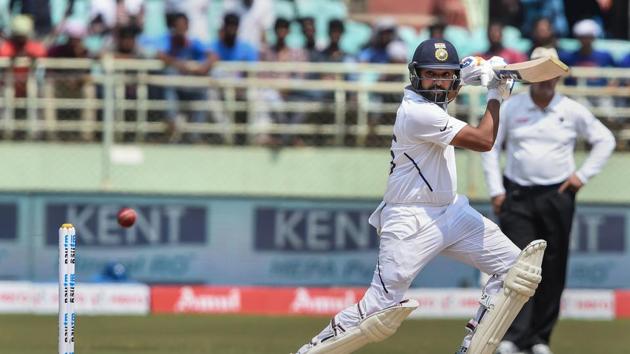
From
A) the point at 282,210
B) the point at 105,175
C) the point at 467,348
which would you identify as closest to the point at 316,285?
the point at 282,210

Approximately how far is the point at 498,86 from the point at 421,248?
907mm

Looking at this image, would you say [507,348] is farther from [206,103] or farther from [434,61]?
[206,103]

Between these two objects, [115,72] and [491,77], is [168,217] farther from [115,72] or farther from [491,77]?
[491,77]

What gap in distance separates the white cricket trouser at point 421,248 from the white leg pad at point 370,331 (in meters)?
0.04

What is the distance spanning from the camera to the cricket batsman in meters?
6.76

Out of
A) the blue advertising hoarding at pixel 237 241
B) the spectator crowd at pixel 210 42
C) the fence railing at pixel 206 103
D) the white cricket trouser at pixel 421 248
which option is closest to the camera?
the white cricket trouser at pixel 421 248

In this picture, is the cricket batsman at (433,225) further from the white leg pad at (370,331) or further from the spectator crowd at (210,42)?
the spectator crowd at (210,42)

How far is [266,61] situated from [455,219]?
22.9 ft

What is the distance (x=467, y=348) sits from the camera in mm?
7000

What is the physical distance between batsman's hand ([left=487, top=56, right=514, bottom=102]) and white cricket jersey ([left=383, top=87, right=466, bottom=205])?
21 centimetres

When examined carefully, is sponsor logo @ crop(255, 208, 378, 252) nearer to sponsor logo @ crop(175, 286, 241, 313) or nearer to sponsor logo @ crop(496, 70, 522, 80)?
sponsor logo @ crop(175, 286, 241, 313)

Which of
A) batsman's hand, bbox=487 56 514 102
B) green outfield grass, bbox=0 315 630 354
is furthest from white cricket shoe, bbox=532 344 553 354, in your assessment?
batsman's hand, bbox=487 56 514 102

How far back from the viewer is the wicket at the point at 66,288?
613cm

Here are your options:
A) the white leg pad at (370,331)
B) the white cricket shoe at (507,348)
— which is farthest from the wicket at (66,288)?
the white cricket shoe at (507,348)
